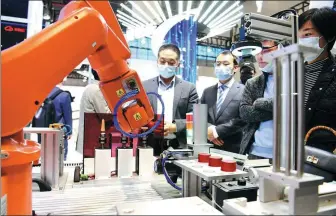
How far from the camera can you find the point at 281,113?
585 millimetres

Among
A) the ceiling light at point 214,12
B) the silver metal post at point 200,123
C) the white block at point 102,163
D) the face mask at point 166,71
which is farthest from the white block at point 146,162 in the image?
the ceiling light at point 214,12

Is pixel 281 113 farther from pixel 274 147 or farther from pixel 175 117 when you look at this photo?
pixel 175 117

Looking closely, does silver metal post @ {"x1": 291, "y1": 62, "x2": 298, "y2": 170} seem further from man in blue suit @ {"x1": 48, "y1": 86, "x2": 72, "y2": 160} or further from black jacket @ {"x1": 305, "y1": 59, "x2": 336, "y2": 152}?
man in blue suit @ {"x1": 48, "y1": 86, "x2": 72, "y2": 160}

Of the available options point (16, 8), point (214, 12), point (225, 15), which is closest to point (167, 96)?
point (16, 8)

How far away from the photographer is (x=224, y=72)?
222cm

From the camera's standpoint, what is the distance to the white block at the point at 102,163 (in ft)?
3.69

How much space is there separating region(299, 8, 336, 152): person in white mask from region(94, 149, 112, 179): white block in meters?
0.93

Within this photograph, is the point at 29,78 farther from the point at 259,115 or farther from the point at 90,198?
the point at 259,115

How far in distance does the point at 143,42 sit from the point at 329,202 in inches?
241

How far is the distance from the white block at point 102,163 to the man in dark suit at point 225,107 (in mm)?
889

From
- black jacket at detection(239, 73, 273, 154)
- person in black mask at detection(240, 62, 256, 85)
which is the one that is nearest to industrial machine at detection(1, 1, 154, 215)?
black jacket at detection(239, 73, 273, 154)

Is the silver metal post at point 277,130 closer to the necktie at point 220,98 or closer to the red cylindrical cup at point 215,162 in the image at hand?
the red cylindrical cup at point 215,162

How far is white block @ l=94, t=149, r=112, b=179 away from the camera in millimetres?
1124

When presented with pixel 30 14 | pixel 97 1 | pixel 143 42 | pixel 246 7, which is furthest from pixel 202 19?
pixel 97 1
